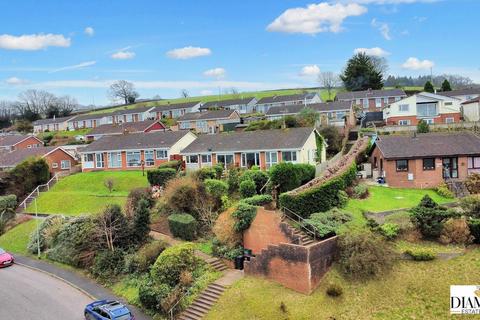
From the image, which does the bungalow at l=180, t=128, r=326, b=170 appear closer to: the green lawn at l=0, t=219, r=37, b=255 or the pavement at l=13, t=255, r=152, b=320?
the green lawn at l=0, t=219, r=37, b=255

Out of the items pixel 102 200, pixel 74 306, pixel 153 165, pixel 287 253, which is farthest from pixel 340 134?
pixel 74 306

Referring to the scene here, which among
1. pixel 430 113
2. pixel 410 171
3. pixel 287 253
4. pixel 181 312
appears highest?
pixel 430 113

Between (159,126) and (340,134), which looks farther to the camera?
(159,126)

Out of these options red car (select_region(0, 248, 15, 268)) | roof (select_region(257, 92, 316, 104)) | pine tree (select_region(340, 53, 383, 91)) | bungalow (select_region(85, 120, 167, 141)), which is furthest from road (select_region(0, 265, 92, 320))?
pine tree (select_region(340, 53, 383, 91))

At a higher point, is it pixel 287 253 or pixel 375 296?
pixel 287 253

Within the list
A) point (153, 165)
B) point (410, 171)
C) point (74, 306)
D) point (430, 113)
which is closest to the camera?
point (74, 306)

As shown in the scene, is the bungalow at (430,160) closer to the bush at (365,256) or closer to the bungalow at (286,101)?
the bush at (365,256)

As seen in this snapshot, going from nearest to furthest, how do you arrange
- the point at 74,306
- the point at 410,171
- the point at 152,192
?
the point at 74,306 → the point at 410,171 → the point at 152,192

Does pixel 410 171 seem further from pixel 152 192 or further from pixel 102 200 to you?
pixel 102 200
